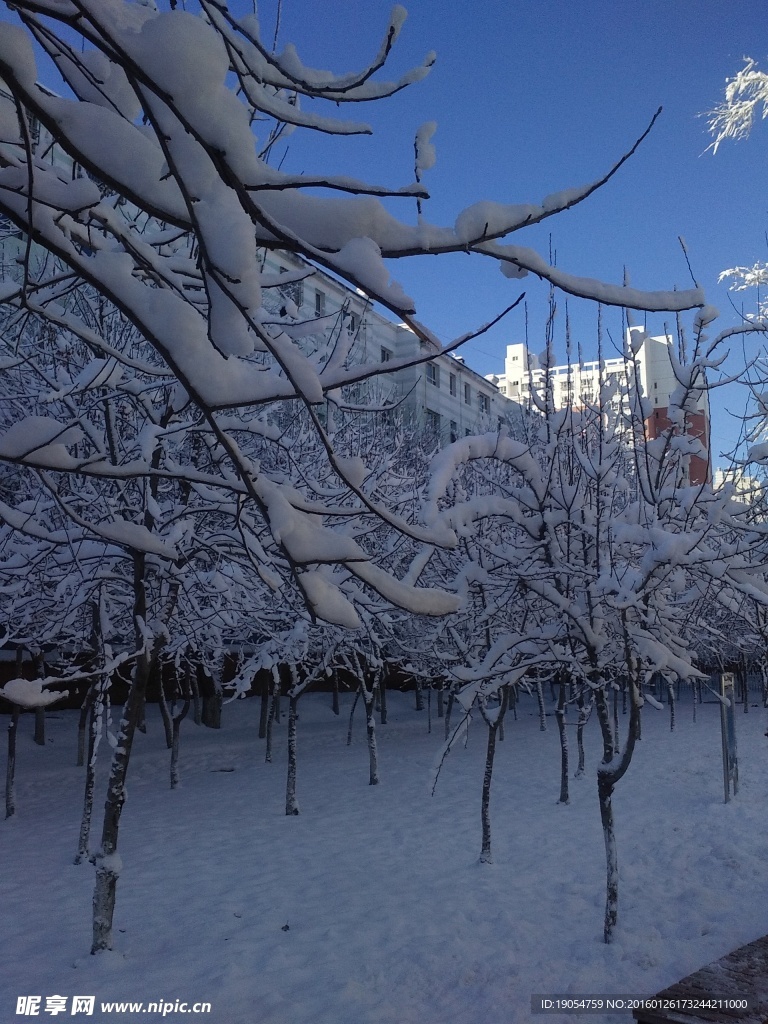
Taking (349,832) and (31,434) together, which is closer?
(31,434)

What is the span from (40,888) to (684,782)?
10.9m

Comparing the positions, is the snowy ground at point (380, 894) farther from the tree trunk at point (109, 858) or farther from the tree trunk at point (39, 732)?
the tree trunk at point (39, 732)

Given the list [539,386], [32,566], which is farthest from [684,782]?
[32,566]

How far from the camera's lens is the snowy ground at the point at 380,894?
5.70m

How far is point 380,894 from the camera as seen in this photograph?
7.95 m

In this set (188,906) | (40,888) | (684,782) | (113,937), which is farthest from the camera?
(684,782)

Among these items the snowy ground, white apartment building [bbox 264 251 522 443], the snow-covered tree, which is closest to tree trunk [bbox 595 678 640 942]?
the snowy ground

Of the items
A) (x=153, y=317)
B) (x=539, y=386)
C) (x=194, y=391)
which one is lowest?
(x=194, y=391)

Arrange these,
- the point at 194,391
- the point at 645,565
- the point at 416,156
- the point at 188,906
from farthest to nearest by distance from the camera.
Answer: the point at 188,906 < the point at 645,565 < the point at 416,156 < the point at 194,391

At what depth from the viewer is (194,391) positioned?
1476 millimetres

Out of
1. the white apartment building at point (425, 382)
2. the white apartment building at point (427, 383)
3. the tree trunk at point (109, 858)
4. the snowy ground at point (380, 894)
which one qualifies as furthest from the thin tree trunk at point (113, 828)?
the white apartment building at point (427, 383)

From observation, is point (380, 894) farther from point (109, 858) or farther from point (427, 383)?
point (427, 383)

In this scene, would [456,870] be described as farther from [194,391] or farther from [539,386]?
[194,391]

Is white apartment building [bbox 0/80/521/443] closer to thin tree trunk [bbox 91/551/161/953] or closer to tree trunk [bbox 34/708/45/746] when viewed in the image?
tree trunk [bbox 34/708/45/746]
